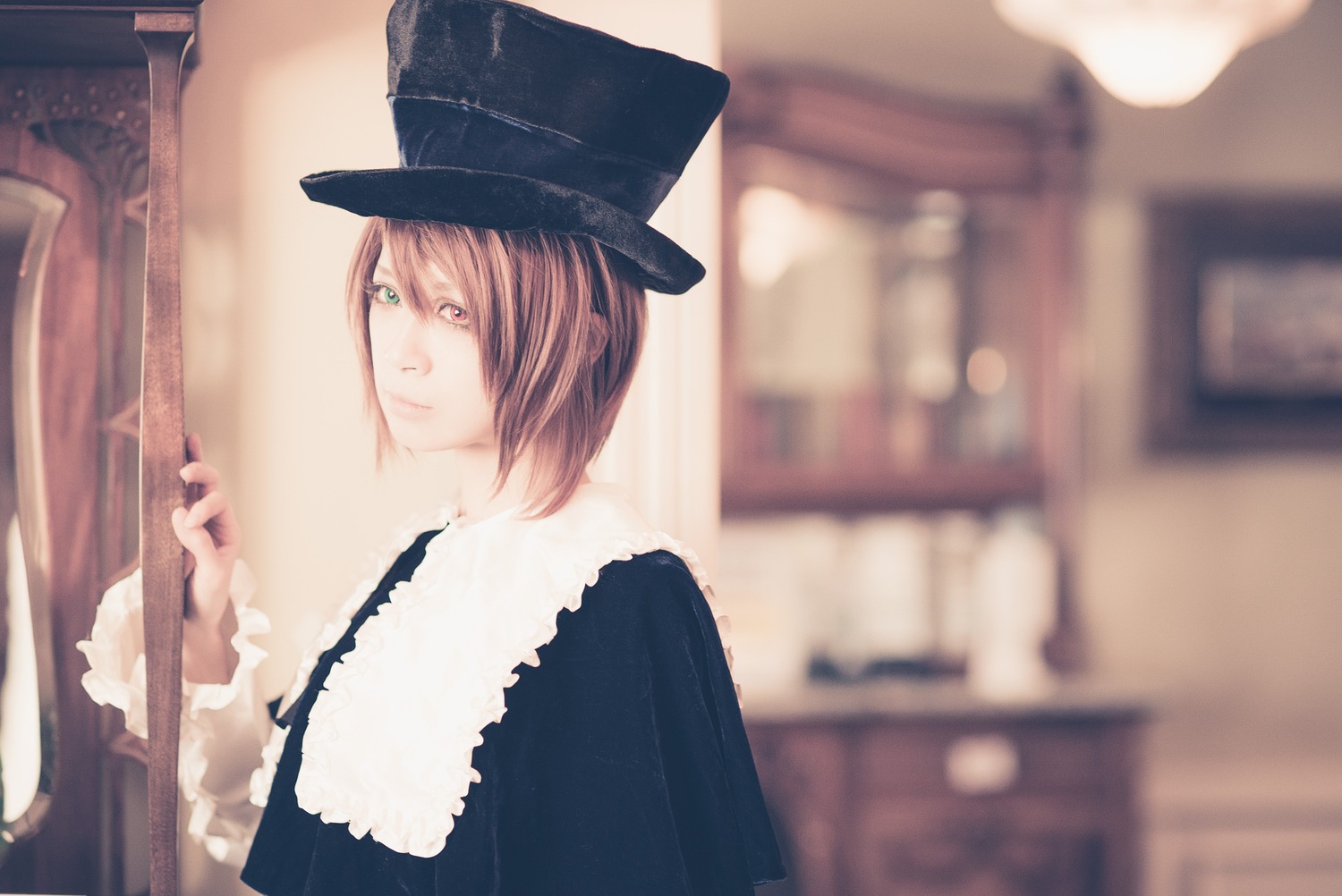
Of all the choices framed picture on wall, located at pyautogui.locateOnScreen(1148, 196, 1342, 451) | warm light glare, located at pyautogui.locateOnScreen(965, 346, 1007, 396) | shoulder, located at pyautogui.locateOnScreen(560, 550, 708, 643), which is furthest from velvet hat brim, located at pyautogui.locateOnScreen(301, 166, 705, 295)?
framed picture on wall, located at pyautogui.locateOnScreen(1148, 196, 1342, 451)

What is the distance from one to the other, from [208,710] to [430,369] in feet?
1.23

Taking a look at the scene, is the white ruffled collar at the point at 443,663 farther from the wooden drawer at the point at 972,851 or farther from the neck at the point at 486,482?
the wooden drawer at the point at 972,851

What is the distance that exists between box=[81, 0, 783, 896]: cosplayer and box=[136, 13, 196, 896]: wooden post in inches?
1.8

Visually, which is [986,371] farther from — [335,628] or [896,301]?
[335,628]

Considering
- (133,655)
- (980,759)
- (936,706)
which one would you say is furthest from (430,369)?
(980,759)

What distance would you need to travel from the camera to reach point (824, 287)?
8.48 feet

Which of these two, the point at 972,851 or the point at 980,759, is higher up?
the point at 980,759

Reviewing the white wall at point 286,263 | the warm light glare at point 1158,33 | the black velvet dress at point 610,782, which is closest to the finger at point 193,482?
the white wall at point 286,263

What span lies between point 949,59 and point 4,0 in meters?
2.46

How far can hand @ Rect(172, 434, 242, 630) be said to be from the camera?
2.71ft

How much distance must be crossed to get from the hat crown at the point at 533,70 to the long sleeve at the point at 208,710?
44 cm

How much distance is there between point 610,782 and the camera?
0.73 m

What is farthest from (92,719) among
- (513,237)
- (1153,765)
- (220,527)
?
(1153,765)

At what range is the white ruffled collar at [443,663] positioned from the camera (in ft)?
2.43
